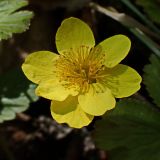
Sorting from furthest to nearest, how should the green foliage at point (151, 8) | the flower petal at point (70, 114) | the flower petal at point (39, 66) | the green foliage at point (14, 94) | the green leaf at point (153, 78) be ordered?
the green foliage at point (14, 94) → the green foliage at point (151, 8) → the green leaf at point (153, 78) → the flower petal at point (39, 66) → the flower petal at point (70, 114)

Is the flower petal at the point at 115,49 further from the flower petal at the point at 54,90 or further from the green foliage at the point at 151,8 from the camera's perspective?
the green foliage at the point at 151,8

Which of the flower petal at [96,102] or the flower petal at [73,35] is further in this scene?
the flower petal at [73,35]

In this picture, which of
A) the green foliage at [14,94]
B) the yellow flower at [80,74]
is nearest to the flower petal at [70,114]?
the yellow flower at [80,74]

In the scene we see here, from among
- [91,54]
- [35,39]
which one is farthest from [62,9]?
[91,54]

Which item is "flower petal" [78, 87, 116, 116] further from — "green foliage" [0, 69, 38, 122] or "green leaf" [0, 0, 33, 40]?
"green foliage" [0, 69, 38, 122]

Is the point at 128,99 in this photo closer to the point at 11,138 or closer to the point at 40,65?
the point at 40,65

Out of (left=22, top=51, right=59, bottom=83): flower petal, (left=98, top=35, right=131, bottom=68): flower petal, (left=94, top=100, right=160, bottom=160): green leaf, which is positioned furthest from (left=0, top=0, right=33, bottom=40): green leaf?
(left=94, top=100, right=160, bottom=160): green leaf

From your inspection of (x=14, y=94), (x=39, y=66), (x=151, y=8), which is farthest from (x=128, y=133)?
(x=14, y=94)
